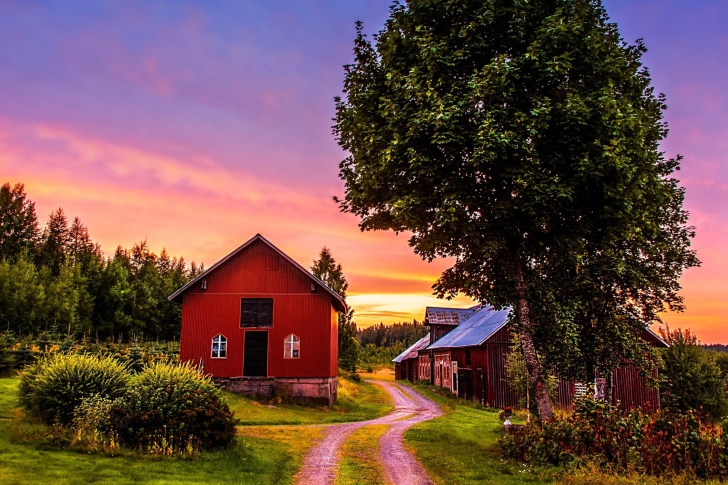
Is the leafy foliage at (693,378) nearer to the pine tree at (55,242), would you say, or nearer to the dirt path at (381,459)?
the dirt path at (381,459)

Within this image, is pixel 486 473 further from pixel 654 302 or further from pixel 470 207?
pixel 654 302

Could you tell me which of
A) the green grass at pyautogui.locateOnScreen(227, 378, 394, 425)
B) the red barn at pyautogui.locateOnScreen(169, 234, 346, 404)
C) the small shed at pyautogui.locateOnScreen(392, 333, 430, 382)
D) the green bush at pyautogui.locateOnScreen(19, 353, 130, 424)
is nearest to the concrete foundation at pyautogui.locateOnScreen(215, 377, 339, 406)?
the red barn at pyautogui.locateOnScreen(169, 234, 346, 404)

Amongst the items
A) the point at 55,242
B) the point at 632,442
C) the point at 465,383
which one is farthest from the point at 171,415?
the point at 55,242

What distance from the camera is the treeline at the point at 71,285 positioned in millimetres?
53156

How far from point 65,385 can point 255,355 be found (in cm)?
1612

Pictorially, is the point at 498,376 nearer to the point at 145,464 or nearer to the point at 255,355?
the point at 255,355

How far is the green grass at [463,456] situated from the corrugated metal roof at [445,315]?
34.6 m

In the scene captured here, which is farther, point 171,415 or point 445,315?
point 445,315

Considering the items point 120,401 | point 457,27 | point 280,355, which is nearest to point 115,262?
point 280,355

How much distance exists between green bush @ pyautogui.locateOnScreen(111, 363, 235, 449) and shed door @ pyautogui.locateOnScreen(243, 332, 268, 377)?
1602 centimetres

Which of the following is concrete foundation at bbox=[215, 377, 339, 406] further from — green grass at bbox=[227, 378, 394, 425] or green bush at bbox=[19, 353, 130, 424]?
green bush at bbox=[19, 353, 130, 424]

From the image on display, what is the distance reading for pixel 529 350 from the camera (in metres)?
15.8

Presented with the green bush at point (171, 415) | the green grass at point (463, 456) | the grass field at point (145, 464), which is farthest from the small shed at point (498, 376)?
the green bush at point (171, 415)

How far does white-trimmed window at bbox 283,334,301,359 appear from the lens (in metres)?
30.8
